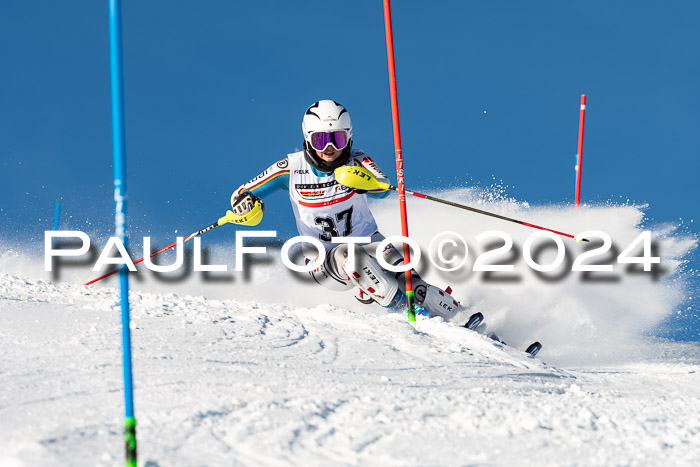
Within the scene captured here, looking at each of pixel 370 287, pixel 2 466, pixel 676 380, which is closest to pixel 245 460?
pixel 2 466

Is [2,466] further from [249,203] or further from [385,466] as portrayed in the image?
[249,203]

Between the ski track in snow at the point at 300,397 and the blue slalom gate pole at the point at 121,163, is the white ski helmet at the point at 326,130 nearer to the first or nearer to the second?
the ski track in snow at the point at 300,397

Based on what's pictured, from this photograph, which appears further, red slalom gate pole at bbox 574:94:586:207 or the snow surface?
red slalom gate pole at bbox 574:94:586:207

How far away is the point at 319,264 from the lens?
643 cm

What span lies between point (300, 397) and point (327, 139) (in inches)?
128

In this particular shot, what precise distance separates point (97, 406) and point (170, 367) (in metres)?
0.69

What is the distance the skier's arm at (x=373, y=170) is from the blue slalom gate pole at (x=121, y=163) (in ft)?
12.9

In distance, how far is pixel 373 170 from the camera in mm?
6223

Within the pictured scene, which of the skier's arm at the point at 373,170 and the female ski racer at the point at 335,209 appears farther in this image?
the skier's arm at the point at 373,170

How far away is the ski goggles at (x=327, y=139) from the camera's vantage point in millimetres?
5969

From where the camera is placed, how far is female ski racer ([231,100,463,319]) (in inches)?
237

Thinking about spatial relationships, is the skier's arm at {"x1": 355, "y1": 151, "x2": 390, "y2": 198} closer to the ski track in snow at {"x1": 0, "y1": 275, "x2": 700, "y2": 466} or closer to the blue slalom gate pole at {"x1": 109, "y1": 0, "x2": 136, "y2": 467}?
the ski track in snow at {"x1": 0, "y1": 275, "x2": 700, "y2": 466}

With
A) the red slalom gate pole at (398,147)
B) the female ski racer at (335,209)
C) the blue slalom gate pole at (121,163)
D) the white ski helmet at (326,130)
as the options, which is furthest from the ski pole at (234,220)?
the blue slalom gate pole at (121,163)

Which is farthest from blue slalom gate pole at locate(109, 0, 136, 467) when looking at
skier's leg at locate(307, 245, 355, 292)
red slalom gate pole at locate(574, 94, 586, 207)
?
red slalom gate pole at locate(574, 94, 586, 207)
